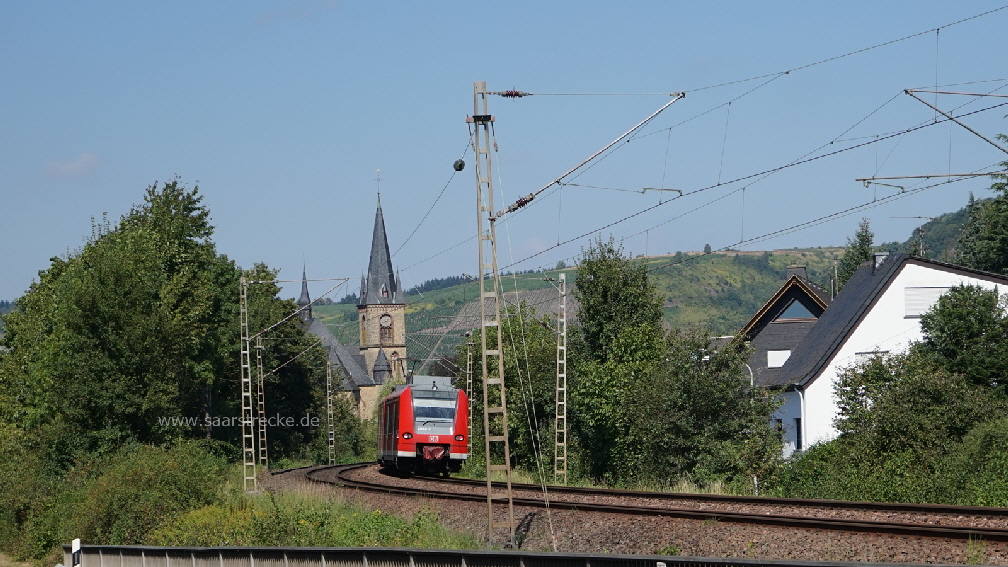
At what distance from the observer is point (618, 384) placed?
40.0 m

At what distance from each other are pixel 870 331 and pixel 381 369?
5887 inches

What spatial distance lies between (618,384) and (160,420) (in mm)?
17803

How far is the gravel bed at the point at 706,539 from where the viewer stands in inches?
486

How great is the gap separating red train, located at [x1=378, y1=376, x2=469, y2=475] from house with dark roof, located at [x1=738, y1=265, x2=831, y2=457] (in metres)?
23.4

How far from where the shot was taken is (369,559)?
1328 cm

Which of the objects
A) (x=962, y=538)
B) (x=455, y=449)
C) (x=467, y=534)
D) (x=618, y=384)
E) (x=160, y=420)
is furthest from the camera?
(x=160, y=420)

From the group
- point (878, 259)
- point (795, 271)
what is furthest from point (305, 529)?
point (795, 271)

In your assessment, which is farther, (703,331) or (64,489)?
(703,331)

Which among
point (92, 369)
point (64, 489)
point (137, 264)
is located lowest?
point (64, 489)

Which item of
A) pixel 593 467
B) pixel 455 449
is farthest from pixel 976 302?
pixel 455 449

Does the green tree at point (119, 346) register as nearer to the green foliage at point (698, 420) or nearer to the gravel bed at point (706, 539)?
the green foliage at point (698, 420)

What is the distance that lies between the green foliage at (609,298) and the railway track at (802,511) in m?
20.8

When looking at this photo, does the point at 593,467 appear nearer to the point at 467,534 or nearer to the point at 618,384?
the point at 618,384

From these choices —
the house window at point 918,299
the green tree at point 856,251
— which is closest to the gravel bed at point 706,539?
the house window at point 918,299
